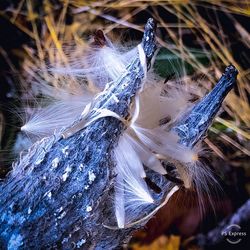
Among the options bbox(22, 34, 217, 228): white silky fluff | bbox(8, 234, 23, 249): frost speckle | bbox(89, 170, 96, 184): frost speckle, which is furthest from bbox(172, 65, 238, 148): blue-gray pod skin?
bbox(8, 234, 23, 249): frost speckle

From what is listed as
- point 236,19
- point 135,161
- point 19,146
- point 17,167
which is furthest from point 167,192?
point 236,19

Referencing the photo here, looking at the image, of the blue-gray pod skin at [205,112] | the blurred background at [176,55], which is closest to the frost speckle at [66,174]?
the blue-gray pod skin at [205,112]

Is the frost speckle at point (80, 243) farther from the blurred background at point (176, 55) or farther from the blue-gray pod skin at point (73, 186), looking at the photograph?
the blurred background at point (176, 55)

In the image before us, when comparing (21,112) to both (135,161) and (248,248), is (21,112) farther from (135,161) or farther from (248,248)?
(248,248)

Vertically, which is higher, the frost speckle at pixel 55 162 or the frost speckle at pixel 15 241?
the frost speckle at pixel 55 162

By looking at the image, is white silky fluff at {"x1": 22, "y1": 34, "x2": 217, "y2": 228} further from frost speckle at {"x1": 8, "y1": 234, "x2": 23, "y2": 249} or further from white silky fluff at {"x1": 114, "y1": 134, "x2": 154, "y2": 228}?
frost speckle at {"x1": 8, "y1": 234, "x2": 23, "y2": 249}

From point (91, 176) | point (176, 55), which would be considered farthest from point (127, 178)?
point (176, 55)
